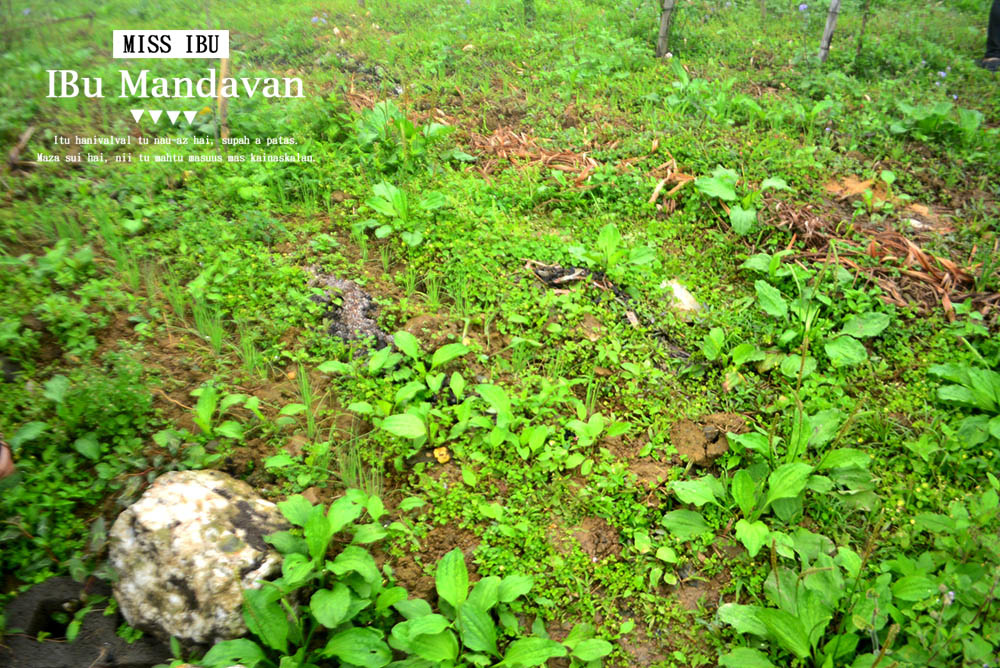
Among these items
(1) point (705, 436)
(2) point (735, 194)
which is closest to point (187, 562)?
(1) point (705, 436)

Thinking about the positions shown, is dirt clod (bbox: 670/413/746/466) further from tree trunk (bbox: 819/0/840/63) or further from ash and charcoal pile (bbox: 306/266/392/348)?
tree trunk (bbox: 819/0/840/63)

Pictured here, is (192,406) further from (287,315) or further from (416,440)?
(416,440)

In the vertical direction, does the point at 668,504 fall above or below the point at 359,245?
below

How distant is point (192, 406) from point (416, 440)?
45.7 inches

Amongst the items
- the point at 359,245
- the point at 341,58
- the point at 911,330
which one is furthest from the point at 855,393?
the point at 341,58

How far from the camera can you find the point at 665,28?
636 cm

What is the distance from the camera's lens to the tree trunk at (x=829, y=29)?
19.5 feet

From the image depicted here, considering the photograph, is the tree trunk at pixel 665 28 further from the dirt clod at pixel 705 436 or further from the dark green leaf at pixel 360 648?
the dark green leaf at pixel 360 648

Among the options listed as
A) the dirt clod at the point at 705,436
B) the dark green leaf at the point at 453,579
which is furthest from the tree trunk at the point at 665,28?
the dark green leaf at the point at 453,579

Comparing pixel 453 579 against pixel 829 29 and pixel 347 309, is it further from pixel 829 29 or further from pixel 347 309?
pixel 829 29

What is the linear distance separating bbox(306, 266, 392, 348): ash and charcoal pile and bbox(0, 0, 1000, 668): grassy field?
0.08 feet

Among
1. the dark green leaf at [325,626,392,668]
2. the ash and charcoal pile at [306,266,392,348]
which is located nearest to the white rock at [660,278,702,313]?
the ash and charcoal pile at [306,266,392,348]

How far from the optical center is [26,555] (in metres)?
2.45

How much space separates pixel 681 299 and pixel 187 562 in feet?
10.1
